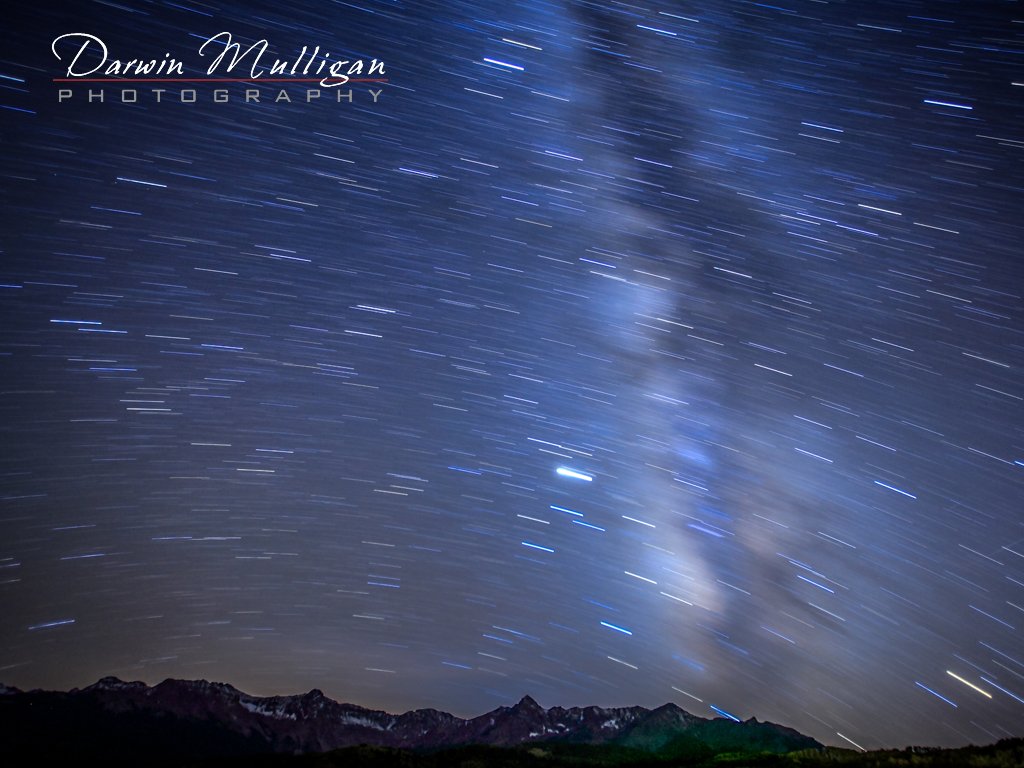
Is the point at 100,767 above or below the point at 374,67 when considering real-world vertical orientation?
below

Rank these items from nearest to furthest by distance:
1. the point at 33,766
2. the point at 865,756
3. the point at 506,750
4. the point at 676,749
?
the point at 865,756 → the point at 506,750 → the point at 33,766 → the point at 676,749

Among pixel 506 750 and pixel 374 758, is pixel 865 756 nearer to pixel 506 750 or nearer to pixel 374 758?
pixel 374 758

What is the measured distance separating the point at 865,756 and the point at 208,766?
39325mm

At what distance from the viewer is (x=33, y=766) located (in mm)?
81062

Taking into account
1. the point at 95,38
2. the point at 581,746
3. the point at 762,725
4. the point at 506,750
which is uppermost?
the point at 95,38

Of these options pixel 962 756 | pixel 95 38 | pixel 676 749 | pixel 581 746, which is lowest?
pixel 676 749

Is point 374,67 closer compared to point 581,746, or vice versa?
point 374,67

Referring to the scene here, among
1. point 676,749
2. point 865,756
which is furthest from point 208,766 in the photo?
point 676,749

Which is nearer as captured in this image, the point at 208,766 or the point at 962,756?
the point at 962,756

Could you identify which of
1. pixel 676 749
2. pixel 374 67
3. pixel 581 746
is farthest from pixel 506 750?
pixel 676 749

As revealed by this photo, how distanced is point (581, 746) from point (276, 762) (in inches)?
3063

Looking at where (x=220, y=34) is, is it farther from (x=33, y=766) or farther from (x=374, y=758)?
(x=33, y=766)

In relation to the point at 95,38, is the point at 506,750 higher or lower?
lower

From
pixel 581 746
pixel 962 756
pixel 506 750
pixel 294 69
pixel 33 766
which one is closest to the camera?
pixel 962 756
